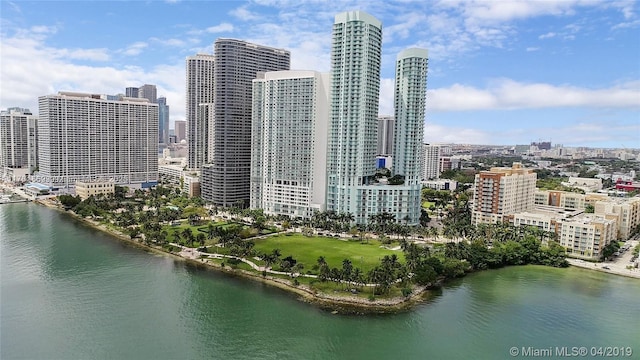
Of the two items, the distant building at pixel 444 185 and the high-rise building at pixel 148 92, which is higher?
the high-rise building at pixel 148 92

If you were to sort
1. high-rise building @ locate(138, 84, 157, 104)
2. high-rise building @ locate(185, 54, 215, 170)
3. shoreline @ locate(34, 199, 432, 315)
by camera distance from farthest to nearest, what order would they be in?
1. high-rise building @ locate(138, 84, 157, 104)
2. high-rise building @ locate(185, 54, 215, 170)
3. shoreline @ locate(34, 199, 432, 315)

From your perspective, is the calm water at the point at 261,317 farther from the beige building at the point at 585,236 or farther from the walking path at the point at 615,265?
the beige building at the point at 585,236

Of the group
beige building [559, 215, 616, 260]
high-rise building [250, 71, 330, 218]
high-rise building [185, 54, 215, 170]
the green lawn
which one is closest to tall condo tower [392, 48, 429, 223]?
high-rise building [250, 71, 330, 218]

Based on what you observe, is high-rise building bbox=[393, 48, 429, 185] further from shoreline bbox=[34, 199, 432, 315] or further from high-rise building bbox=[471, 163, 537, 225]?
shoreline bbox=[34, 199, 432, 315]

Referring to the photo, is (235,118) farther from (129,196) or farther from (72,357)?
(72,357)

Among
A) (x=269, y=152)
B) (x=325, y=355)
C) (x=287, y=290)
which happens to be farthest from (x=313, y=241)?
(x=325, y=355)

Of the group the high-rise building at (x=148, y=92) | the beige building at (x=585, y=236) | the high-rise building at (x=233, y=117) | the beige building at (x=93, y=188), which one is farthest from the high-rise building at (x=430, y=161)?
the high-rise building at (x=148, y=92)

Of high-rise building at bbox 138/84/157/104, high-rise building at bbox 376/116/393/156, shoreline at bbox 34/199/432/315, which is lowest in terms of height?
shoreline at bbox 34/199/432/315
